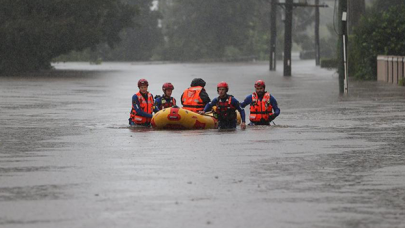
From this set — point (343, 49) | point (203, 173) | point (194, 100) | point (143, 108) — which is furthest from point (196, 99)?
point (343, 49)

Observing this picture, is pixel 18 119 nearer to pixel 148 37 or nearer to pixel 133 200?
pixel 133 200

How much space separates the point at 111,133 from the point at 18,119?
444 cm

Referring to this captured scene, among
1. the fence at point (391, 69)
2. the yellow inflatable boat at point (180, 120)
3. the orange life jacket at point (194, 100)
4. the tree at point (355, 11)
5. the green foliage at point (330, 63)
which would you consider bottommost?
the green foliage at point (330, 63)

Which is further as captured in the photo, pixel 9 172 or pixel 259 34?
pixel 259 34

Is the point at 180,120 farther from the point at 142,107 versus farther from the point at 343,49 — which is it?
the point at 343,49

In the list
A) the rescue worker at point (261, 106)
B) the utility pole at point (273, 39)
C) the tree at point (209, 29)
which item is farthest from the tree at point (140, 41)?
the rescue worker at point (261, 106)

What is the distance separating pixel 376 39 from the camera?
163 feet

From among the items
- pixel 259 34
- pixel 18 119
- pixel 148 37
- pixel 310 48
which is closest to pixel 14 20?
pixel 18 119

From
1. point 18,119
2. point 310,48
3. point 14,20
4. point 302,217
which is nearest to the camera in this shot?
point 302,217

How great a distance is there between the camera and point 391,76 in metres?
45.6

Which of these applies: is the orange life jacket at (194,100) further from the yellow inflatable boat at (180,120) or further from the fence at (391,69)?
the fence at (391,69)

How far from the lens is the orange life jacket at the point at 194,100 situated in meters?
22.1

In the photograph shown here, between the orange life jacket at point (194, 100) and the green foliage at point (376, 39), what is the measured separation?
27.3m

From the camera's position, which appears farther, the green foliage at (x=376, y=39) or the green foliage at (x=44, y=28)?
the green foliage at (x=44, y=28)
